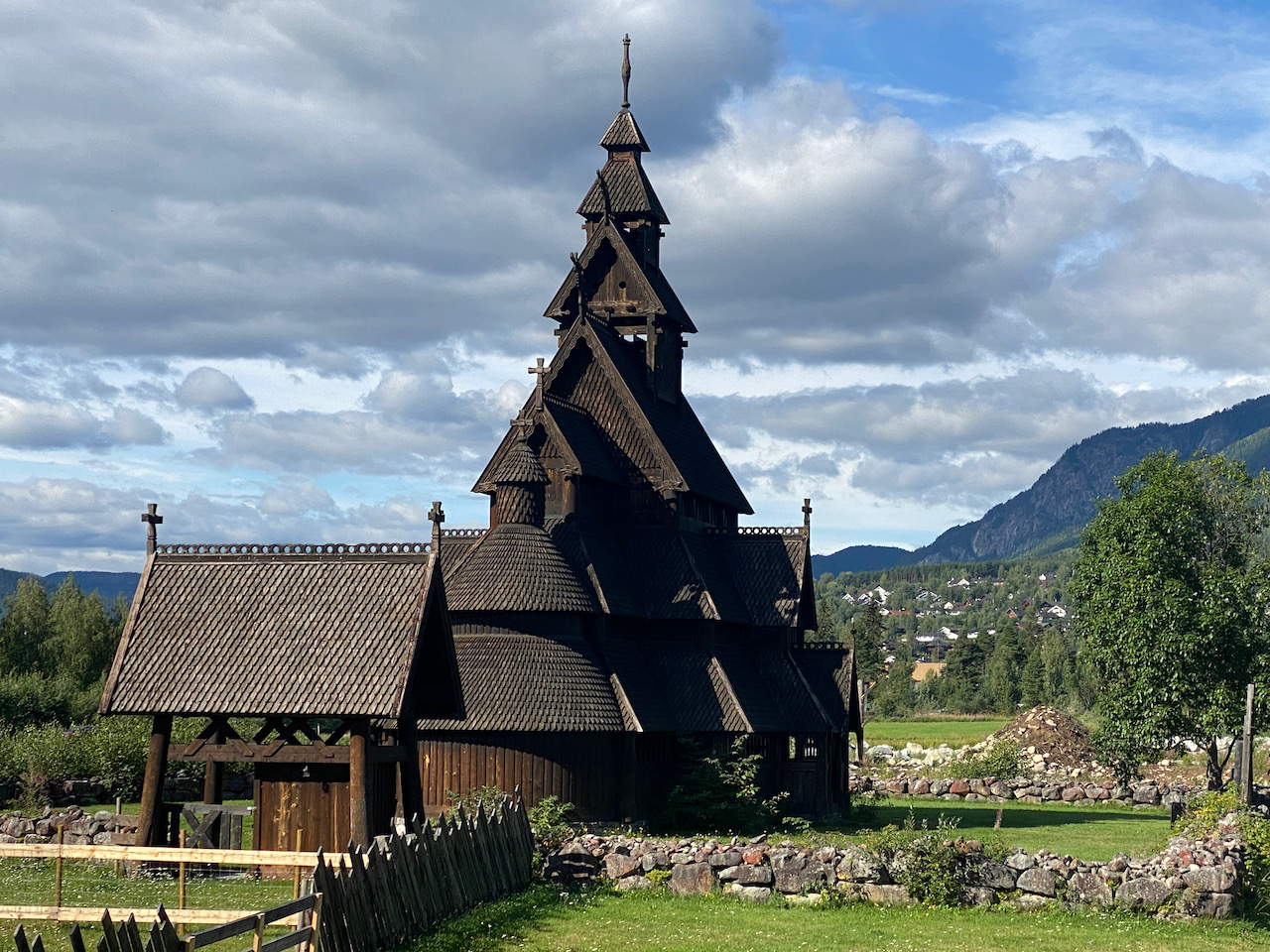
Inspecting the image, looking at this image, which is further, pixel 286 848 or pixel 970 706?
pixel 970 706

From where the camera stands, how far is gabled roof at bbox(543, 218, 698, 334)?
5272 cm

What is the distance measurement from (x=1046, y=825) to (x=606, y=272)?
24.1m

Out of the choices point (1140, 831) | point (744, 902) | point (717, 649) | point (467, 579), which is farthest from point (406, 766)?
point (1140, 831)

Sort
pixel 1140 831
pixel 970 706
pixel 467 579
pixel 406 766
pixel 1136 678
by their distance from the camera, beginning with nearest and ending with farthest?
pixel 406 766, pixel 467 579, pixel 1140 831, pixel 1136 678, pixel 970 706

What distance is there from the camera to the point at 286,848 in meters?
30.6

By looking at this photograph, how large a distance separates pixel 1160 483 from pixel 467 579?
80.4ft

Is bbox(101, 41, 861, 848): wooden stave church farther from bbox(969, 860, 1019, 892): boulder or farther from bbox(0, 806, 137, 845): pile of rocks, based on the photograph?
bbox(969, 860, 1019, 892): boulder

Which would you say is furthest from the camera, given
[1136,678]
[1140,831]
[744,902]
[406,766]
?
[1136,678]

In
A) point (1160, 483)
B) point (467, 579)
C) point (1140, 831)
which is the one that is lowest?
point (1140, 831)

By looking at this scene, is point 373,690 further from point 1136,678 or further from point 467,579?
point 1136,678

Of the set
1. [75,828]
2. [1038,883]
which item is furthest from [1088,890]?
[75,828]

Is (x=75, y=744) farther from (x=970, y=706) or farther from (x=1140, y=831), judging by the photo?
(x=970, y=706)

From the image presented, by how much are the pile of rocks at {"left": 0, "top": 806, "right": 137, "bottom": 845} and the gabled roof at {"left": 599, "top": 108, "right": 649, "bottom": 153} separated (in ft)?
103

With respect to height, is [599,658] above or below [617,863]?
above
